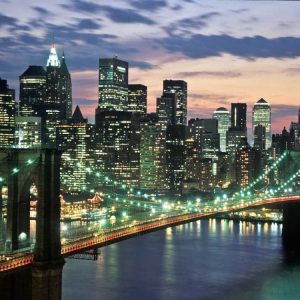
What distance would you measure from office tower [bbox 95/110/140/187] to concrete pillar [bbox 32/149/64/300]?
75.1 meters

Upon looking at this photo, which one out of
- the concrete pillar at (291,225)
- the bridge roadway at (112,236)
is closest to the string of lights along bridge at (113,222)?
the bridge roadway at (112,236)

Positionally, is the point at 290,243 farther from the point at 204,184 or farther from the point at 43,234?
the point at 204,184

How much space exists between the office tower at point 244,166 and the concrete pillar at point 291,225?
188ft

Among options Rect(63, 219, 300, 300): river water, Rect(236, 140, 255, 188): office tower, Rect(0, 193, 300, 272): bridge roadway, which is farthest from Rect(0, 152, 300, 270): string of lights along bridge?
Rect(236, 140, 255, 188): office tower

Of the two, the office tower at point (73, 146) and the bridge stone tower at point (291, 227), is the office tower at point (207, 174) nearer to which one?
the office tower at point (73, 146)

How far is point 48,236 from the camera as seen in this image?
76.4 feet

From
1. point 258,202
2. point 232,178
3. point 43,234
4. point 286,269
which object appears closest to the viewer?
point 43,234

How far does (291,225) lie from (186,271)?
713 inches

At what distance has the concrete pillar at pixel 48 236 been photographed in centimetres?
2280

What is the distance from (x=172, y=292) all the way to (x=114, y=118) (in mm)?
76483

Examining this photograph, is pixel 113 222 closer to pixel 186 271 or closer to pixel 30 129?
pixel 186 271

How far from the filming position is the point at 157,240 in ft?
152

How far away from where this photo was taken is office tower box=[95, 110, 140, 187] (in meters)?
101

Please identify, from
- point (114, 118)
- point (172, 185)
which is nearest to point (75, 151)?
point (114, 118)
